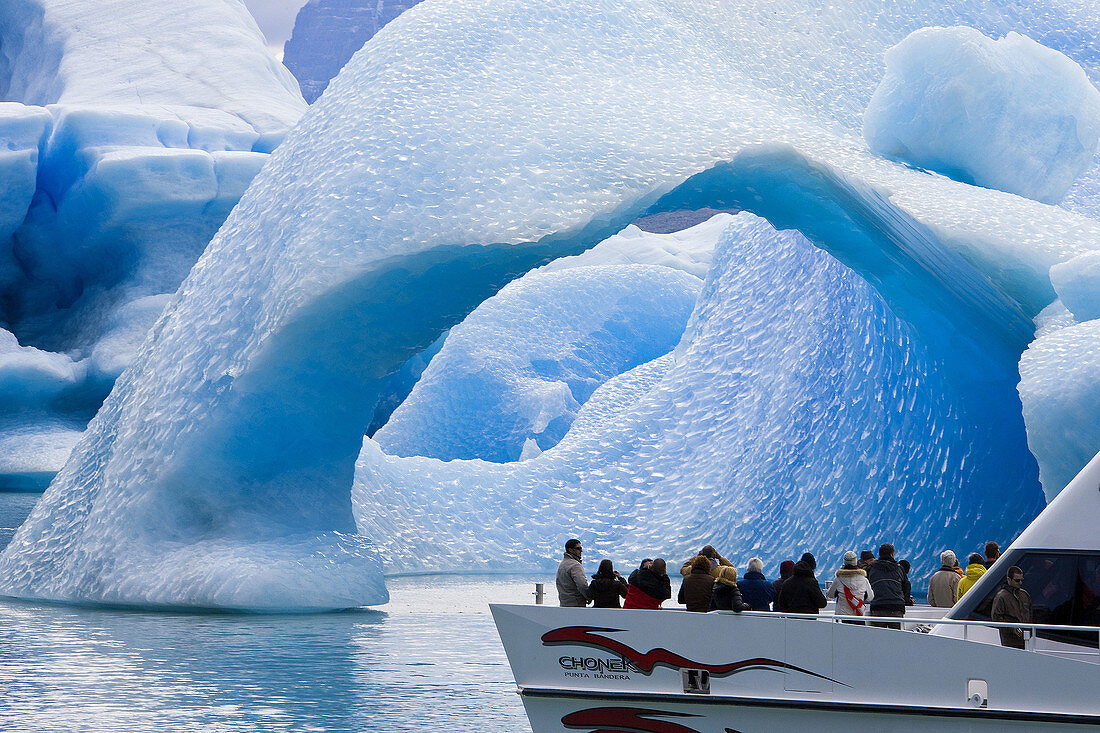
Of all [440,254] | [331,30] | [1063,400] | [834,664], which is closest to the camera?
[834,664]

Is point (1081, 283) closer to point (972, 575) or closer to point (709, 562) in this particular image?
point (972, 575)

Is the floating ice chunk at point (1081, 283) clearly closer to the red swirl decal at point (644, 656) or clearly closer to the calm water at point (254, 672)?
the calm water at point (254, 672)

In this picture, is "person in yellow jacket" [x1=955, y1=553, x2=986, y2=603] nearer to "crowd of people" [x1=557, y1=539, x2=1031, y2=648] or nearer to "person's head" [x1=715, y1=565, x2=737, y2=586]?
"crowd of people" [x1=557, y1=539, x2=1031, y2=648]

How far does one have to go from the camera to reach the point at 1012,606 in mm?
5246

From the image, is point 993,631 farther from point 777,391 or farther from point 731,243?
point 731,243

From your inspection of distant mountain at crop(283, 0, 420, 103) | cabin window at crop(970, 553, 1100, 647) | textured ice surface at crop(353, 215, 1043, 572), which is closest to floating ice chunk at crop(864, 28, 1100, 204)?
textured ice surface at crop(353, 215, 1043, 572)

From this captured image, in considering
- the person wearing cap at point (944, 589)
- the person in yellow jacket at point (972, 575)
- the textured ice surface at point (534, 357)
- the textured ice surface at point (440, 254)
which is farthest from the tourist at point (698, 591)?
the textured ice surface at point (534, 357)

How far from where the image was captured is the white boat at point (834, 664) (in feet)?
16.5

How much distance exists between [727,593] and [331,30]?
12910 centimetres

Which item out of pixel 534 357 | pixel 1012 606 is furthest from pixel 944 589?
pixel 534 357

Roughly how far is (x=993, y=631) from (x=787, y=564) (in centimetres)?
104

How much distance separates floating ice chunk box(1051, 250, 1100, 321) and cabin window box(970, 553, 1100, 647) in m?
4.40

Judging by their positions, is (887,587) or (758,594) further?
(887,587)

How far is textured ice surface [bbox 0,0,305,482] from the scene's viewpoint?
21484 millimetres
